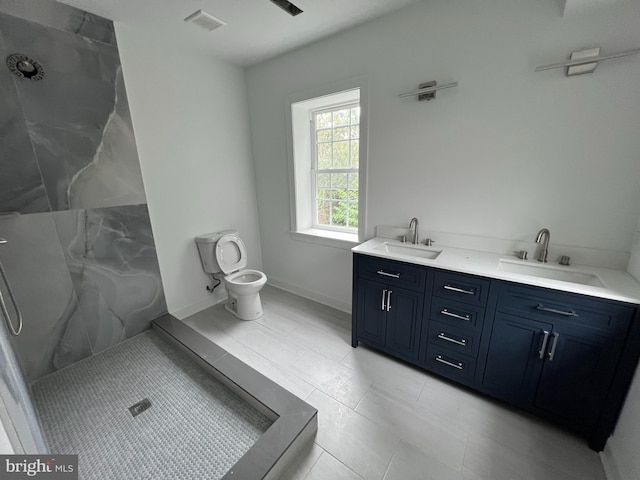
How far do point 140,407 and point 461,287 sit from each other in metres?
2.23

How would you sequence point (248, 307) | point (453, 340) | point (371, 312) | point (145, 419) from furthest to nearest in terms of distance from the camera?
1. point (248, 307)
2. point (371, 312)
3. point (453, 340)
4. point (145, 419)

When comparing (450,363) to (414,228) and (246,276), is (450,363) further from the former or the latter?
(246,276)

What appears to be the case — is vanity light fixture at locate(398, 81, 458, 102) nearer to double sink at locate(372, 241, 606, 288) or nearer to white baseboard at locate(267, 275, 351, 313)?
double sink at locate(372, 241, 606, 288)

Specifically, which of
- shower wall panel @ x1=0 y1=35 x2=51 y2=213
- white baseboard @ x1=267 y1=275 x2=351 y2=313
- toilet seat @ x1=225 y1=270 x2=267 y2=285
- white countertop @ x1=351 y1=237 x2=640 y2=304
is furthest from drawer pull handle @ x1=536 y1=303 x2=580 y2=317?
shower wall panel @ x1=0 y1=35 x2=51 y2=213

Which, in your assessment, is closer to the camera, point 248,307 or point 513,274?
point 513,274

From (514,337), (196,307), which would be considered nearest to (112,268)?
(196,307)

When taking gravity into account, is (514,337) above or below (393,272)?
below

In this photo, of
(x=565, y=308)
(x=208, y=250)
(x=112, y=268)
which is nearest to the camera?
(x=565, y=308)

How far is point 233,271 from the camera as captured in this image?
282 centimetres

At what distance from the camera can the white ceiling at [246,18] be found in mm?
1775

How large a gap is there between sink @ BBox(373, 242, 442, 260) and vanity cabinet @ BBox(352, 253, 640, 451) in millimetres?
251

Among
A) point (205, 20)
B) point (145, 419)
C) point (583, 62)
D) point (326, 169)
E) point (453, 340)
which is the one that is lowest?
point (145, 419)

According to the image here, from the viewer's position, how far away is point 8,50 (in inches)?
62.9

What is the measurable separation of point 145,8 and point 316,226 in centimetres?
232
